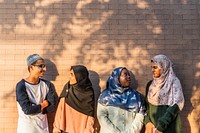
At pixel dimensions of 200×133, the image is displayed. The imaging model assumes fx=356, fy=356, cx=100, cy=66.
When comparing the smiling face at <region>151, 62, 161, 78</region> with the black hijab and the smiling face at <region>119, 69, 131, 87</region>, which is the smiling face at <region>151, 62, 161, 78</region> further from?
the black hijab

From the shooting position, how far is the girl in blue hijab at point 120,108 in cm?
455

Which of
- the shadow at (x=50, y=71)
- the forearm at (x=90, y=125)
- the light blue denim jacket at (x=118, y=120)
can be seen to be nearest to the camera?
the light blue denim jacket at (x=118, y=120)

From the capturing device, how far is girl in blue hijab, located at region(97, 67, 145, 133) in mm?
4547

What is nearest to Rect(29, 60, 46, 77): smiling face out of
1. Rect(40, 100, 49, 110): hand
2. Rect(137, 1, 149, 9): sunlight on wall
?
Rect(40, 100, 49, 110): hand

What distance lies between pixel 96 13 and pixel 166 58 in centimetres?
120

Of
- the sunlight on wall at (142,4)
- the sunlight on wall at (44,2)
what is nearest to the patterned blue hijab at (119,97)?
the sunlight on wall at (142,4)

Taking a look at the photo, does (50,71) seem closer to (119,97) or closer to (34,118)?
(34,118)

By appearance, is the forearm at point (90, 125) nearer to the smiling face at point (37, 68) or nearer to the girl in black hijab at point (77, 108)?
the girl in black hijab at point (77, 108)

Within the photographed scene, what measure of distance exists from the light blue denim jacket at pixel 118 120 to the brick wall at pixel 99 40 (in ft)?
1.92

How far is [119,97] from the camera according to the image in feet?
15.1

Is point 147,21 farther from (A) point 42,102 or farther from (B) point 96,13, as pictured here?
(A) point 42,102

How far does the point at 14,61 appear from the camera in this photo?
5.05 metres

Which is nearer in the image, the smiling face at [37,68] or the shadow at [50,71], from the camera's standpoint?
the smiling face at [37,68]

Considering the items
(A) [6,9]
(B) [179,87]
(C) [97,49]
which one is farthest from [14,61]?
(B) [179,87]
